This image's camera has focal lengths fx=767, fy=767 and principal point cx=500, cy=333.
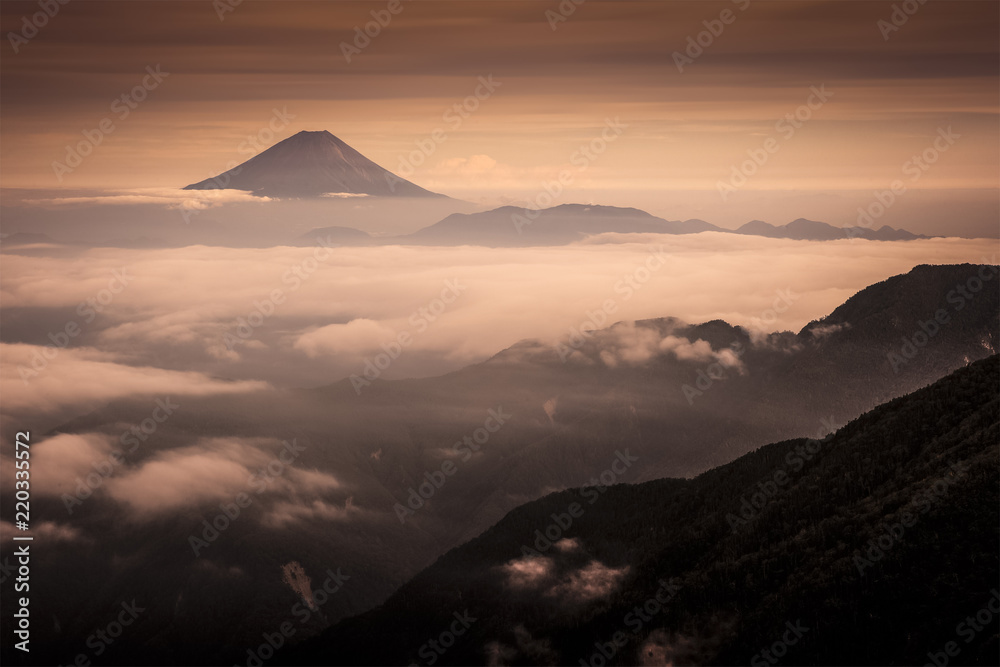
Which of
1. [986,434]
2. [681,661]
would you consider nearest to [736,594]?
[681,661]

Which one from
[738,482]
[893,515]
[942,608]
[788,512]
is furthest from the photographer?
[738,482]

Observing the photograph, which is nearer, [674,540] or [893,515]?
[893,515]

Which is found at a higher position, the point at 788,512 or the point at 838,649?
the point at 788,512

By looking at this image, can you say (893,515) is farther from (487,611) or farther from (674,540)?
(487,611)

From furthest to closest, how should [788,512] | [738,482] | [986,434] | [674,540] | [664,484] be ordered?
1. [664,484]
2. [738,482]
3. [674,540]
4. [788,512]
5. [986,434]

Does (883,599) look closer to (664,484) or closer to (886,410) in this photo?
(886,410)

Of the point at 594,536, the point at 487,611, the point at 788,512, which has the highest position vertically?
the point at 788,512

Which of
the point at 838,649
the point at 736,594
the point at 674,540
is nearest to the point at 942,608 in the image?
the point at 838,649
